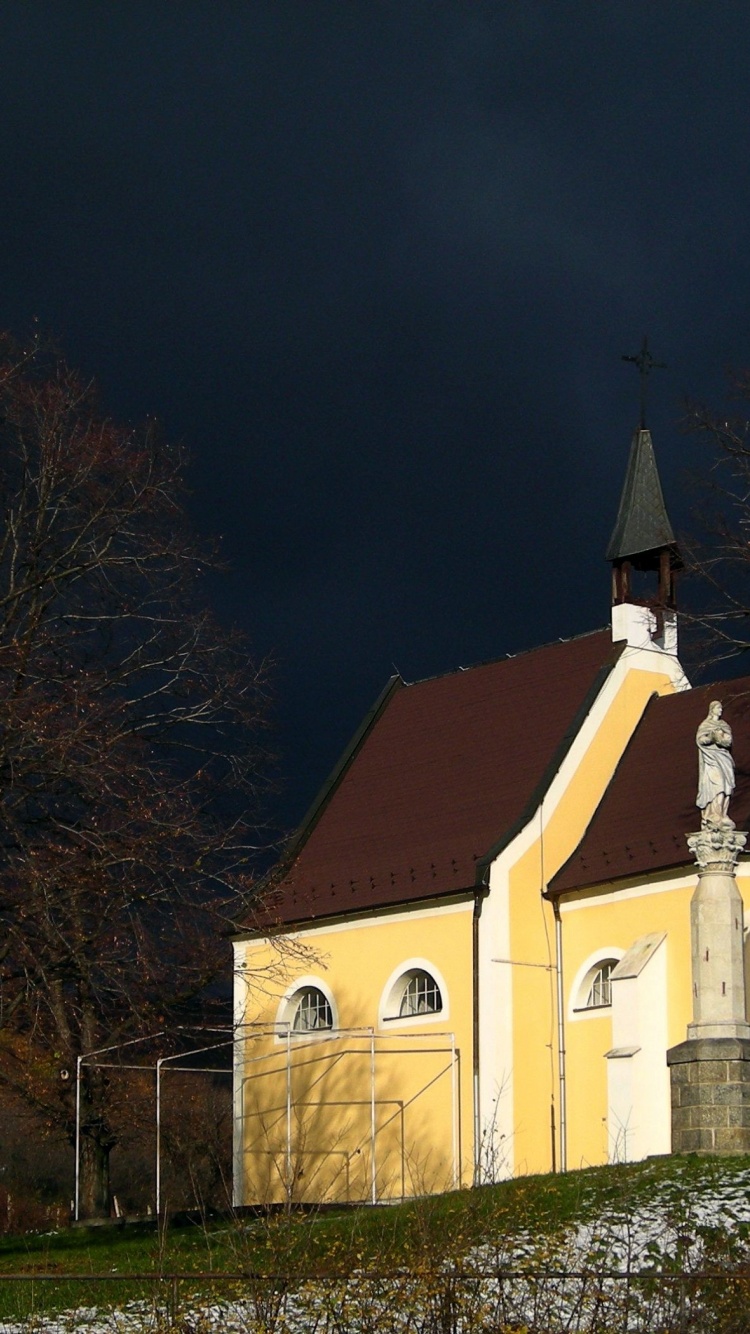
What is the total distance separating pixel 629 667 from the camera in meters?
29.1

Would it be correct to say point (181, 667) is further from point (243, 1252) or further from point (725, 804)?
point (243, 1252)

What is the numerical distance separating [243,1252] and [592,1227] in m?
6.72

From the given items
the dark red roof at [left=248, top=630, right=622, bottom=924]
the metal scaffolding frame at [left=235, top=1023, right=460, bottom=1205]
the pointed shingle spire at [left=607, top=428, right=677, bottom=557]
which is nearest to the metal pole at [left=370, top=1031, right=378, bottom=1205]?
the metal scaffolding frame at [left=235, top=1023, right=460, bottom=1205]

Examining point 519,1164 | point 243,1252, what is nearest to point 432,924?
point 519,1164

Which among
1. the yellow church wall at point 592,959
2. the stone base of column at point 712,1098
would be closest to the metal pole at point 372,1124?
the yellow church wall at point 592,959

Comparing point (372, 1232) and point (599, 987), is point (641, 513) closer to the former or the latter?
point (599, 987)

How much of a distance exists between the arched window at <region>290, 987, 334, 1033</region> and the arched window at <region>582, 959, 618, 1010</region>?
4465mm

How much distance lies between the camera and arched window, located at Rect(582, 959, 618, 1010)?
26.2 m

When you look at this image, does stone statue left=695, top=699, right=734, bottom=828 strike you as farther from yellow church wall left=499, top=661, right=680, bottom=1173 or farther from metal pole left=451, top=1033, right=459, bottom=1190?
metal pole left=451, top=1033, right=459, bottom=1190

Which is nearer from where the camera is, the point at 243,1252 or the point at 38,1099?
the point at 243,1252

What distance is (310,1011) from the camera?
29531 millimetres

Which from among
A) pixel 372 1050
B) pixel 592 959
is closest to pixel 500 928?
pixel 592 959

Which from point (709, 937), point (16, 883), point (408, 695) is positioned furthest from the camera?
point (408, 695)

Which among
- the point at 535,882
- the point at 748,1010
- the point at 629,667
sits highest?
the point at 629,667
